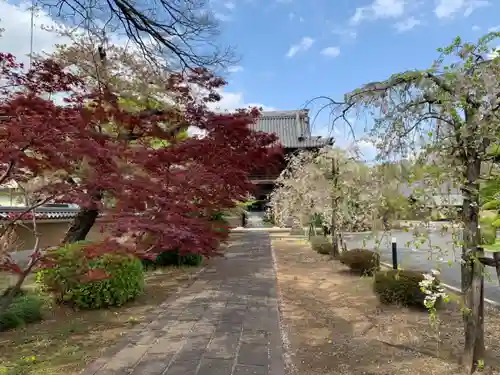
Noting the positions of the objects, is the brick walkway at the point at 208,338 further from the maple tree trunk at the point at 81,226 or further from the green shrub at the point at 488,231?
the maple tree trunk at the point at 81,226

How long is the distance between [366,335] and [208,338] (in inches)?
70.0

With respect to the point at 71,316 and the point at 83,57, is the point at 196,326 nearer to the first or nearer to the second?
the point at 71,316

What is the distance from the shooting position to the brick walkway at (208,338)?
3238 mm

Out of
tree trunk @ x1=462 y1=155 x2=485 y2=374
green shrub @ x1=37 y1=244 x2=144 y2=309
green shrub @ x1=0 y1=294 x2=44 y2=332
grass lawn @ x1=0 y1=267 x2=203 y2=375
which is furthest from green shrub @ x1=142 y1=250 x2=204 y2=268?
tree trunk @ x1=462 y1=155 x2=485 y2=374

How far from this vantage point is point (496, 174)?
304 cm

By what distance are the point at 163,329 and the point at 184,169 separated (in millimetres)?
2018

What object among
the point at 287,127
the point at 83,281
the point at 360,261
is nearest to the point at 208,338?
the point at 83,281

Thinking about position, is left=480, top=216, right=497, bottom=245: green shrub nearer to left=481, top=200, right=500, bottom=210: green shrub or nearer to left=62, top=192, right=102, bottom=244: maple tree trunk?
left=481, top=200, right=500, bottom=210: green shrub

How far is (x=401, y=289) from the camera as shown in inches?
214

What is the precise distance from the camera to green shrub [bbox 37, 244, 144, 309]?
5121 millimetres

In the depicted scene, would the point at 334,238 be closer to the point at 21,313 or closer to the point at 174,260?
the point at 174,260

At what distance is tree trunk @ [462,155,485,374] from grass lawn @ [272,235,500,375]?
171mm

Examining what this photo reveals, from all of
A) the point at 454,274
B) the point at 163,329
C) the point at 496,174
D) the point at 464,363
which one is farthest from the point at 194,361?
the point at 454,274

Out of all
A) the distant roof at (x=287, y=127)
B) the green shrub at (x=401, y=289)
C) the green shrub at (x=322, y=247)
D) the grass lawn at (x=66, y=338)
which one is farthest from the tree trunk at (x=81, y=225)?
the distant roof at (x=287, y=127)
